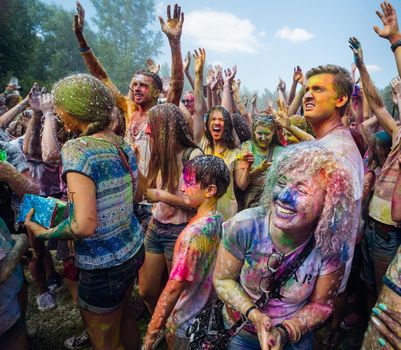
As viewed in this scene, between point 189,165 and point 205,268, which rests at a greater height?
point 189,165

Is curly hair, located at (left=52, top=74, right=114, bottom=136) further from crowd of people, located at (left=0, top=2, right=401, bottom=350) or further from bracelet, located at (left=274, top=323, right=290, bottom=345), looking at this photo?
bracelet, located at (left=274, top=323, right=290, bottom=345)

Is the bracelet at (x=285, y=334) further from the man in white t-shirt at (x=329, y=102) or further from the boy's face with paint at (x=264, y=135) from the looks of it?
the boy's face with paint at (x=264, y=135)

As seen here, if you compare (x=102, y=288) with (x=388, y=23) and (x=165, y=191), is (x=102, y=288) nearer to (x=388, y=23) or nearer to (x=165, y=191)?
(x=165, y=191)

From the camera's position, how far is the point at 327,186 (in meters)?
1.32

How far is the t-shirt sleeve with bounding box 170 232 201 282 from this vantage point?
1840mm

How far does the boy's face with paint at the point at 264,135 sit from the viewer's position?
3.52 m

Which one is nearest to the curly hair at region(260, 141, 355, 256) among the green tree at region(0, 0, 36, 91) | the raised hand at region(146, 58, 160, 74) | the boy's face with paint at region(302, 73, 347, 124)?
the boy's face with paint at region(302, 73, 347, 124)

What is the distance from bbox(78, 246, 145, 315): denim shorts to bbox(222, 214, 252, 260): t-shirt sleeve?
85 centimetres

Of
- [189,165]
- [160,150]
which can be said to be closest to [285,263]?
[189,165]

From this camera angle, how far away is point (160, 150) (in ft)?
8.84

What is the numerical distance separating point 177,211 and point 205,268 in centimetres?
87

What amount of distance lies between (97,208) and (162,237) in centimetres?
102

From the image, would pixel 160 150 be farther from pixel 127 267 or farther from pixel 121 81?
pixel 121 81

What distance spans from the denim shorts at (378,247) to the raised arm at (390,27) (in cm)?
164
